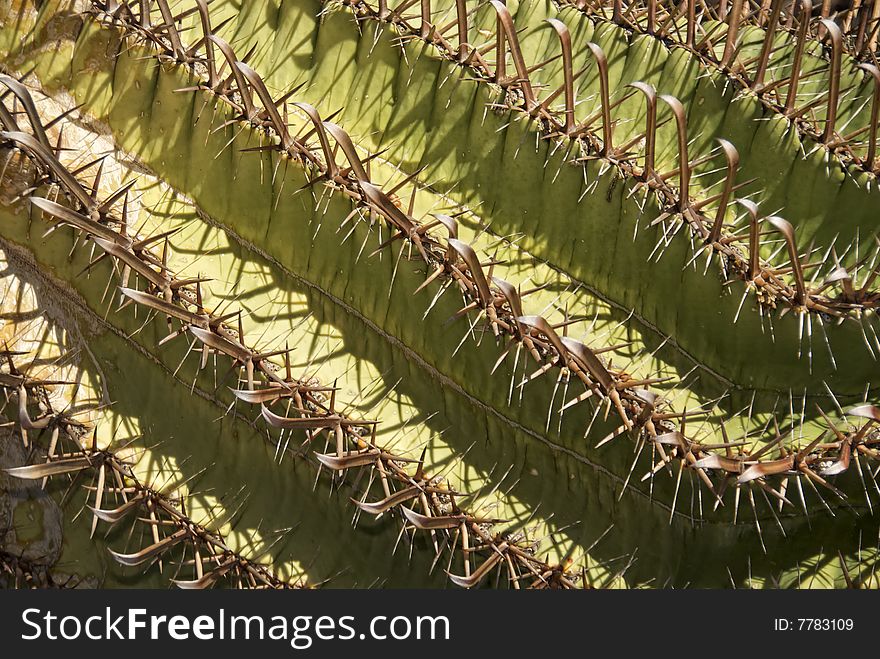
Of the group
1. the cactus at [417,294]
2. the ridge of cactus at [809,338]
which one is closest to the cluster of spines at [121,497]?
the cactus at [417,294]

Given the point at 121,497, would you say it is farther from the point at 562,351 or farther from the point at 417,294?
the point at 562,351

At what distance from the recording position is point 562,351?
1.15 meters

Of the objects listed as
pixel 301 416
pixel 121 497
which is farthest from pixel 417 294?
pixel 121 497

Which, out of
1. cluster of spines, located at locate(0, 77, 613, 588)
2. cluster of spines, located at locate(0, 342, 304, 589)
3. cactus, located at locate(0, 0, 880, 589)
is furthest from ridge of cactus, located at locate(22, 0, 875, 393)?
cluster of spines, located at locate(0, 342, 304, 589)

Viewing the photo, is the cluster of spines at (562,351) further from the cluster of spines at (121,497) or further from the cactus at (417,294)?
the cluster of spines at (121,497)

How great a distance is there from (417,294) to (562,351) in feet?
0.88

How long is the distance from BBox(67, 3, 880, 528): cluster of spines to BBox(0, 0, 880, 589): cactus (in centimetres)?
2

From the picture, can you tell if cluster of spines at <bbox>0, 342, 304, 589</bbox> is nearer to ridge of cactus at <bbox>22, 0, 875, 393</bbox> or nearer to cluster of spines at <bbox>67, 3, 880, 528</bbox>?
cluster of spines at <bbox>67, 3, 880, 528</bbox>

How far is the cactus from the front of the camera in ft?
4.13

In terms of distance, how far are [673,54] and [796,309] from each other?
0.48 meters

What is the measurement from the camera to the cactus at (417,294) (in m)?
1.26

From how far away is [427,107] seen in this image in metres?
1.34

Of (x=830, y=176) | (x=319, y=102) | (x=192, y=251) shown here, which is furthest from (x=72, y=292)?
(x=830, y=176)

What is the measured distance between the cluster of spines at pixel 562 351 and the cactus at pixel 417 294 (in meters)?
0.02
